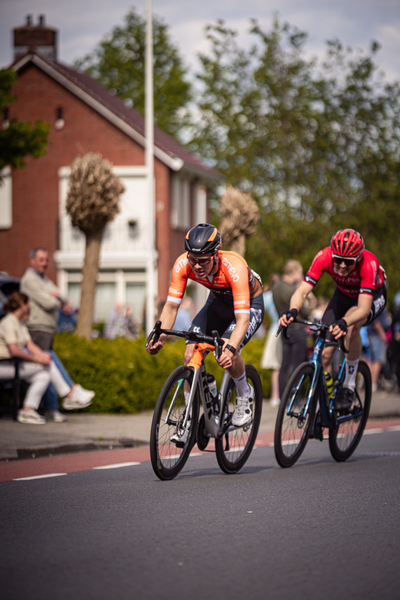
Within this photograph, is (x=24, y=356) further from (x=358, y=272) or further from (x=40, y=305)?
(x=358, y=272)

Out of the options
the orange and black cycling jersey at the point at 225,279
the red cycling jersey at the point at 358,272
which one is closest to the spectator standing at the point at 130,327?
the red cycling jersey at the point at 358,272

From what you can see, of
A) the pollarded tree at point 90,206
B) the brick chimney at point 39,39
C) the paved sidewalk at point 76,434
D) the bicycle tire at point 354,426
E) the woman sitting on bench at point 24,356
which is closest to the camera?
the bicycle tire at point 354,426

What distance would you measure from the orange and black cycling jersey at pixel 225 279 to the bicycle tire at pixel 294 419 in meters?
1.03

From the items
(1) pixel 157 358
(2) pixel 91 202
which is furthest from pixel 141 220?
(1) pixel 157 358

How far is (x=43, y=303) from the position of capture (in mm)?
11797

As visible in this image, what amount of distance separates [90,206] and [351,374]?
26.8ft

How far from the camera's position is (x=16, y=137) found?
16.1 metres

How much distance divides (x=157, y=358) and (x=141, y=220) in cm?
2177

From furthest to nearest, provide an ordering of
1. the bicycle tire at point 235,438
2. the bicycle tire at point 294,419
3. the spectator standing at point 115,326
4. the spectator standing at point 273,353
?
the spectator standing at point 115,326, the spectator standing at point 273,353, the bicycle tire at point 294,419, the bicycle tire at point 235,438

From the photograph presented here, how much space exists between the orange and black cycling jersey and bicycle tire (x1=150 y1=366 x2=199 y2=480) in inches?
25.5

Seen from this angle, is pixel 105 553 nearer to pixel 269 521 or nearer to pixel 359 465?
pixel 269 521

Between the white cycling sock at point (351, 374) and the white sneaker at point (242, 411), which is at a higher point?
the white cycling sock at point (351, 374)

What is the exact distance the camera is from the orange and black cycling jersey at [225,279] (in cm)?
696

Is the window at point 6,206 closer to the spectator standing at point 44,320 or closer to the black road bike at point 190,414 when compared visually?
the spectator standing at point 44,320
